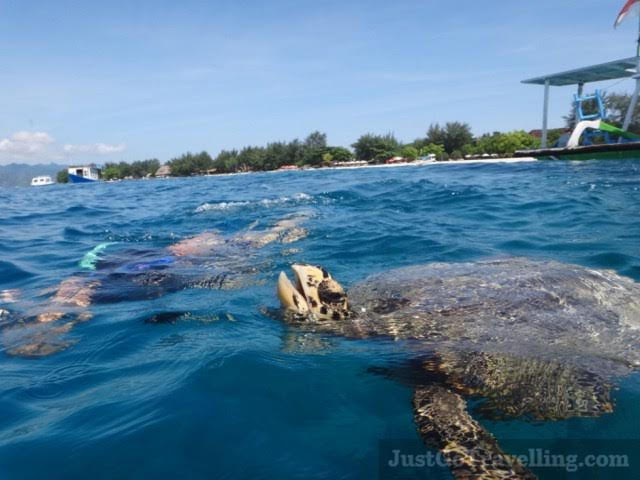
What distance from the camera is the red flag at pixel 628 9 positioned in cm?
2700

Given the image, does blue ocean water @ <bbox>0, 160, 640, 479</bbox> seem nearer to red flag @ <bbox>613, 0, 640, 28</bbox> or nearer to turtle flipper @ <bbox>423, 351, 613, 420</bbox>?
turtle flipper @ <bbox>423, 351, 613, 420</bbox>

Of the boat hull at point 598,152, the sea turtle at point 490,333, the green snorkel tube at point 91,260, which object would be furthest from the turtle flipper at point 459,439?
the boat hull at point 598,152

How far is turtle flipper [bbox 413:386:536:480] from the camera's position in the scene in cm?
217

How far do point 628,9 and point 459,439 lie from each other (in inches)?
1369

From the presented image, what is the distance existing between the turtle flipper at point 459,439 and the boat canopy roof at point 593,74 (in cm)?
3250

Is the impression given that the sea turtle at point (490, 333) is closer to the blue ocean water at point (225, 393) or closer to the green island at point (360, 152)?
the blue ocean water at point (225, 393)

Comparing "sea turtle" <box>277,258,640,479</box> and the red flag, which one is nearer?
"sea turtle" <box>277,258,640,479</box>

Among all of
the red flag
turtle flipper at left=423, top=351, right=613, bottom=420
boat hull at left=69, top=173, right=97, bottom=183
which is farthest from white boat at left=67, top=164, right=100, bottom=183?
turtle flipper at left=423, top=351, right=613, bottom=420

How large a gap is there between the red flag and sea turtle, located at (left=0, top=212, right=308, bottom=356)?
30.1 meters

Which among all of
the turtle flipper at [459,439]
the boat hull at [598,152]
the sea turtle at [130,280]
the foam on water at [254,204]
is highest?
the boat hull at [598,152]

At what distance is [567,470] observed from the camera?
7.40 feet

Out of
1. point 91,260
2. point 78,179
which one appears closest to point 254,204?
point 91,260

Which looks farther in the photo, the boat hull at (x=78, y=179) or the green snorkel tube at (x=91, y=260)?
the boat hull at (x=78, y=179)

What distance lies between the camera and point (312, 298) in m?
3.93
